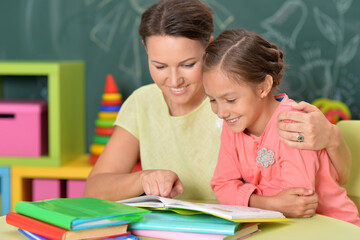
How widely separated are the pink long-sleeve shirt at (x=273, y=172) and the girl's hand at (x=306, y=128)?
0.08 feet

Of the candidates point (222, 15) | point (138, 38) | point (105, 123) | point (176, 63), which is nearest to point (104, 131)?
point (105, 123)

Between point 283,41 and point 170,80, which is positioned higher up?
point 283,41

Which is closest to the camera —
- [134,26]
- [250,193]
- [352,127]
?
[250,193]

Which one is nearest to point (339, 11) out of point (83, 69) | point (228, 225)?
point (83, 69)

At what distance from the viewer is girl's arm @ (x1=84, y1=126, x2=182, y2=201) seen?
1.34 meters

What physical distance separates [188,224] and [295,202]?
0.99 ft

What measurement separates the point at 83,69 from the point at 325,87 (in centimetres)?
123

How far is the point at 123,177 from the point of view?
62.9 inches

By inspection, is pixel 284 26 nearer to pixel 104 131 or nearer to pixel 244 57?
pixel 104 131

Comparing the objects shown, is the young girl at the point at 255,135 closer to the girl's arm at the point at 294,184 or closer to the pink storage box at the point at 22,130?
the girl's arm at the point at 294,184

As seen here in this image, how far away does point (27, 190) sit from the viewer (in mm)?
2703

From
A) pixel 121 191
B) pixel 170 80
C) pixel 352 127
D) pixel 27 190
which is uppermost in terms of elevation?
pixel 170 80

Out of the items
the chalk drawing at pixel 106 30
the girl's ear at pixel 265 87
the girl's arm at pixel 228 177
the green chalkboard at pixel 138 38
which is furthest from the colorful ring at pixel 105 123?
the girl's ear at pixel 265 87

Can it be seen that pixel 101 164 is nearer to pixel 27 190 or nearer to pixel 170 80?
pixel 170 80
